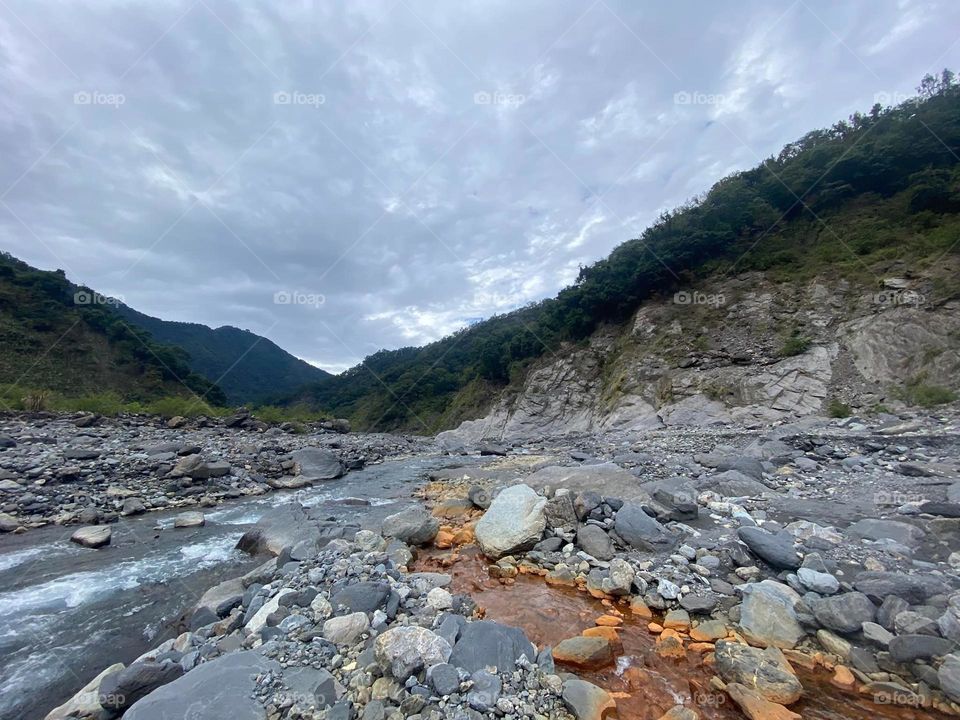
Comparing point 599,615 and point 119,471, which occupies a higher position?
point 119,471

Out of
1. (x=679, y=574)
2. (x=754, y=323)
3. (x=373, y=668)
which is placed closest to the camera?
(x=373, y=668)

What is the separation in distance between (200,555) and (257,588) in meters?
3.25

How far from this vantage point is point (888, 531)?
541 centimetres

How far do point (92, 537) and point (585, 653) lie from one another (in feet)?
30.0

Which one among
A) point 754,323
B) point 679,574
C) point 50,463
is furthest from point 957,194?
point 50,463

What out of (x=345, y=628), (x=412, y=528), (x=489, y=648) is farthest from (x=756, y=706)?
(x=412, y=528)

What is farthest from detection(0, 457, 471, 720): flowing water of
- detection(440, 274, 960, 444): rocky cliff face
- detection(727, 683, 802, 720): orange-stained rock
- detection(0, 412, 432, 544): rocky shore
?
detection(440, 274, 960, 444): rocky cliff face

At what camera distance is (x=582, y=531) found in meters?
6.04

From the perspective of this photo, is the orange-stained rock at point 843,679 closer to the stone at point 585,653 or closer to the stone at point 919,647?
the stone at point 919,647

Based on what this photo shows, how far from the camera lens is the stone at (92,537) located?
7384 millimetres

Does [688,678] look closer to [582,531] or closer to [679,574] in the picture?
[679,574]

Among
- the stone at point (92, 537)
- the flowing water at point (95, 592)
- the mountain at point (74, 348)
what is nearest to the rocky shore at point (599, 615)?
the flowing water at point (95, 592)

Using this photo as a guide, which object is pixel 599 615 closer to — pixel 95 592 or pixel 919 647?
pixel 919 647

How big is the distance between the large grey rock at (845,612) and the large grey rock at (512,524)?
333 centimetres
